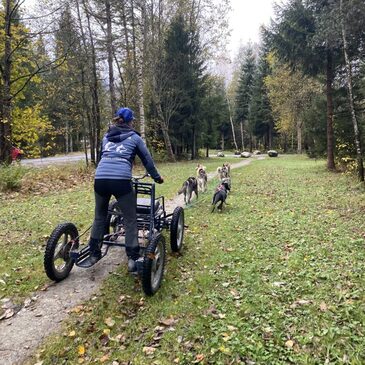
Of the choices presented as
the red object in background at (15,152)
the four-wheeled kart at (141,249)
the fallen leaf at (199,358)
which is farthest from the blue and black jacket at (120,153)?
the red object in background at (15,152)

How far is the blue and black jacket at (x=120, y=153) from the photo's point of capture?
4441mm

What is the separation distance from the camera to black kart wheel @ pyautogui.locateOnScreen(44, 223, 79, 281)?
15.1ft

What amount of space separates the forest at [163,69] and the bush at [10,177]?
2.20m

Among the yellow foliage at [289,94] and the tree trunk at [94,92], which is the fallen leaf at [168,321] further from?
the yellow foliage at [289,94]

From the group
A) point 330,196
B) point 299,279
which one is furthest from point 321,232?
point 330,196

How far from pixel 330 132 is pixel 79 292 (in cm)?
1760

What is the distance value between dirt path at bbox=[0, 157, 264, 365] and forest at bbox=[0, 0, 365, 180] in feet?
34.6

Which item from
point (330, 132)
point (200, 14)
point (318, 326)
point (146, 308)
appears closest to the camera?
point (318, 326)

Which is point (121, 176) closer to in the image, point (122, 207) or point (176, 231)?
point (122, 207)

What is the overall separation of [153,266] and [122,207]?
3.01 feet

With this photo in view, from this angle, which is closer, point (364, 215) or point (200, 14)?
point (364, 215)

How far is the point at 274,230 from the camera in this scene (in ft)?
24.7

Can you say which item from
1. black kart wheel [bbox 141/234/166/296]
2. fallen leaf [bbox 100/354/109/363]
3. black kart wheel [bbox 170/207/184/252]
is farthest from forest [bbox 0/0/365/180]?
fallen leaf [bbox 100/354/109/363]

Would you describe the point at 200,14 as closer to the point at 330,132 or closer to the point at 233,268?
the point at 330,132
